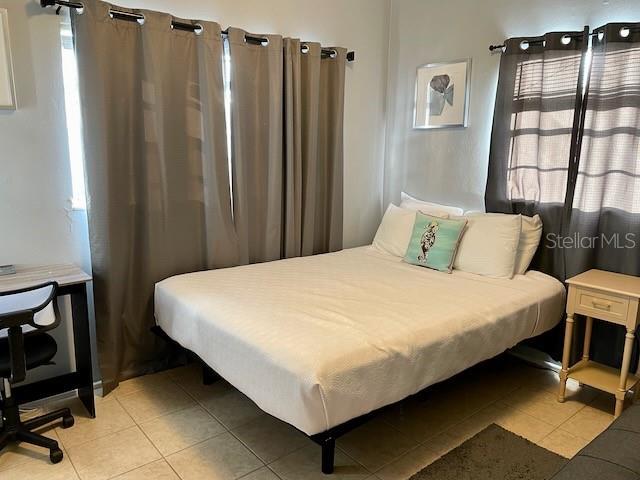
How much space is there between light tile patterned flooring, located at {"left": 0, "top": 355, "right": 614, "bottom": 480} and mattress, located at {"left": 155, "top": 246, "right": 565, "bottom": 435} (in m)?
0.23

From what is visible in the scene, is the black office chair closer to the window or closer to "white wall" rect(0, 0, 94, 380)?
"white wall" rect(0, 0, 94, 380)

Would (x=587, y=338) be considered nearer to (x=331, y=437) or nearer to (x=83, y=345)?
(x=331, y=437)

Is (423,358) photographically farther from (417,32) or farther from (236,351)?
(417,32)

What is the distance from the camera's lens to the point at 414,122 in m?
3.76

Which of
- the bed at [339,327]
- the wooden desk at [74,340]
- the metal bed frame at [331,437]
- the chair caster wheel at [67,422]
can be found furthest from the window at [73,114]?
the metal bed frame at [331,437]

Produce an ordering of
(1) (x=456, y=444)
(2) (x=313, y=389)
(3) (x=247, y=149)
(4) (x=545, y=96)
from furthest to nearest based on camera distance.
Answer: (3) (x=247, y=149)
(4) (x=545, y=96)
(1) (x=456, y=444)
(2) (x=313, y=389)

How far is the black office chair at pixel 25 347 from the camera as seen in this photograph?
1933 millimetres

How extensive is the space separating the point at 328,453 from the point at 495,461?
795 mm

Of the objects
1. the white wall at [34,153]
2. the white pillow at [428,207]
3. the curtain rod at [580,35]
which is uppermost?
the curtain rod at [580,35]

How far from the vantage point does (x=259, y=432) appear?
2.35 metres

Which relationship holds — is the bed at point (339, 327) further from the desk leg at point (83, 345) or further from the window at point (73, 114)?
the window at point (73, 114)

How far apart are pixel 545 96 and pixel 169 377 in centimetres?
286

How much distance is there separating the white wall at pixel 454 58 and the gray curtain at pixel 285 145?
1.88 feet

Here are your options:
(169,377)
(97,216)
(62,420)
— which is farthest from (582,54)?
(62,420)
